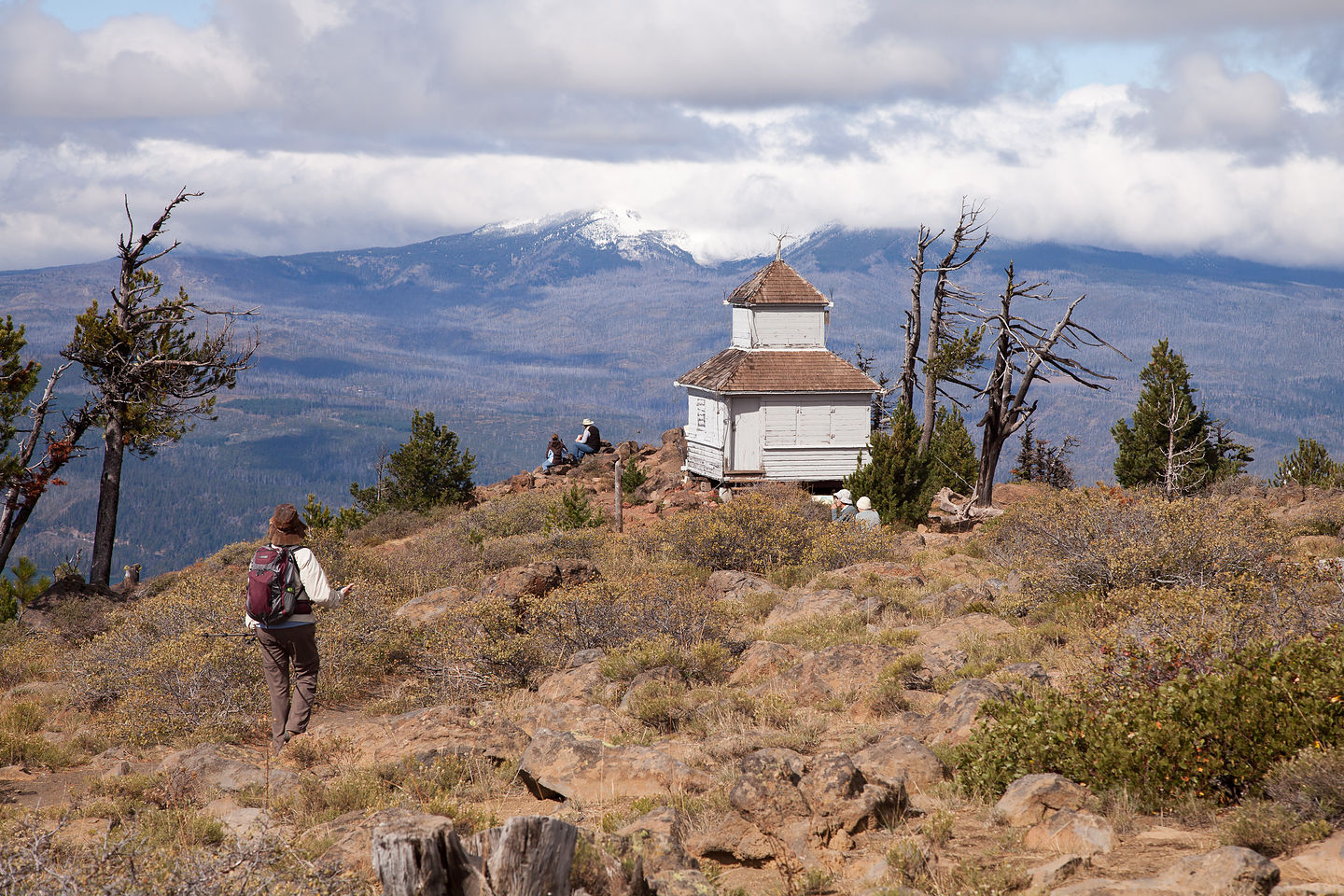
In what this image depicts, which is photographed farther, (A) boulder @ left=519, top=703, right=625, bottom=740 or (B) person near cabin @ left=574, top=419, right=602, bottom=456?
(B) person near cabin @ left=574, top=419, right=602, bottom=456

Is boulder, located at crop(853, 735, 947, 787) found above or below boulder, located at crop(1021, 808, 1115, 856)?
below

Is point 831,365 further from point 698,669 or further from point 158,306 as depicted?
point 698,669

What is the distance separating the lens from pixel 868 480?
22.4m

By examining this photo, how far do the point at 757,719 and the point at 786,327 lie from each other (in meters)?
22.6

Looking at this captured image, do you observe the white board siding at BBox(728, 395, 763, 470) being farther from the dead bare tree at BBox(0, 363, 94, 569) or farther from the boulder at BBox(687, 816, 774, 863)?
the boulder at BBox(687, 816, 774, 863)

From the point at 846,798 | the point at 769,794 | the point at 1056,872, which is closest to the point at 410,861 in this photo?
the point at 769,794

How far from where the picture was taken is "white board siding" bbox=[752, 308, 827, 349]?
29797mm

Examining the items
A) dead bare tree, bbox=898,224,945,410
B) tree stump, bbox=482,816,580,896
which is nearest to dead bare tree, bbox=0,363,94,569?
tree stump, bbox=482,816,580,896

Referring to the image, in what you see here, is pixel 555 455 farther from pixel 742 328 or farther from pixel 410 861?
pixel 410 861

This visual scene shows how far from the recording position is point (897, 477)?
74.1ft

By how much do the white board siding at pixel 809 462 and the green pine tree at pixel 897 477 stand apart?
641 centimetres

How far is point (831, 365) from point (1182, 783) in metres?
24.7

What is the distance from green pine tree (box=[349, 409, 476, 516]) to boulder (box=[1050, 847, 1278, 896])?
28.6m

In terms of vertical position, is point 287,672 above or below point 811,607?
above
